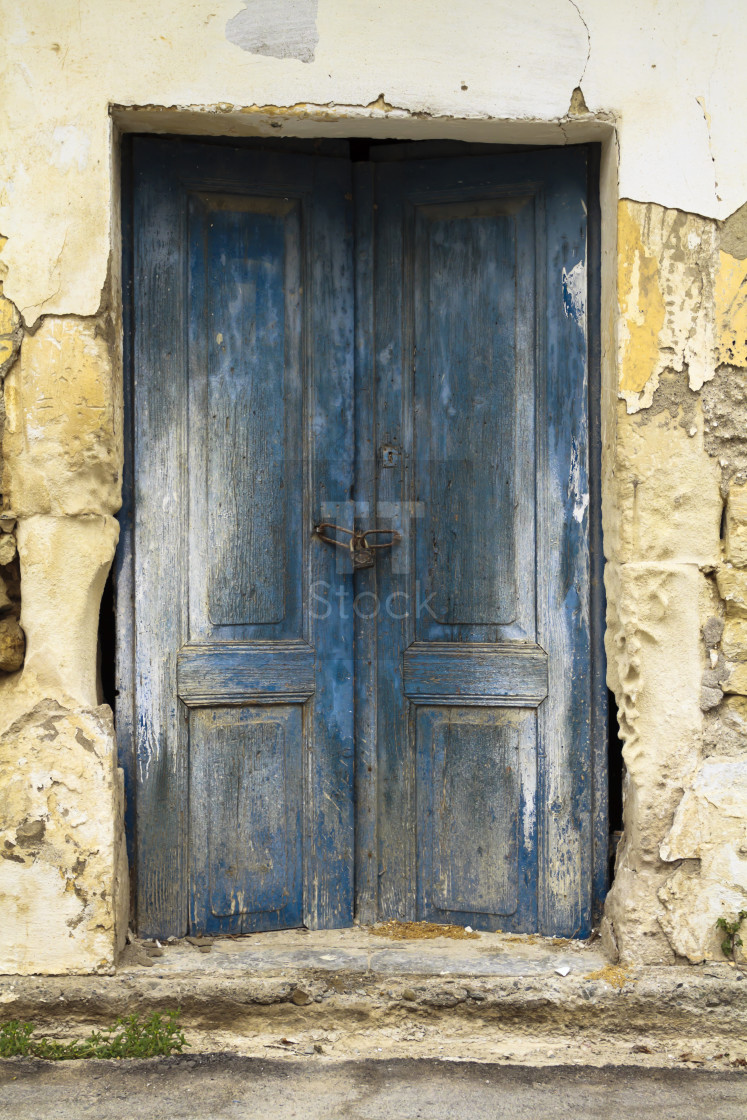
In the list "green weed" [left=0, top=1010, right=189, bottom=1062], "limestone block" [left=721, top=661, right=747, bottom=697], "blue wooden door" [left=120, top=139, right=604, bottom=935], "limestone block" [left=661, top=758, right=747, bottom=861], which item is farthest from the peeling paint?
"green weed" [left=0, top=1010, right=189, bottom=1062]

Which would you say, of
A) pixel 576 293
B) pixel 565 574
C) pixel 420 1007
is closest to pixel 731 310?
pixel 576 293

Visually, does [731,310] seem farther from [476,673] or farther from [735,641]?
[476,673]

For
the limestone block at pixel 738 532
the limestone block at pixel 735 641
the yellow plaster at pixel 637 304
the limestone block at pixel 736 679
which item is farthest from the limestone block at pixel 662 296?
the limestone block at pixel 736 679

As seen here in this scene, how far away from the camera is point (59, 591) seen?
277 cm

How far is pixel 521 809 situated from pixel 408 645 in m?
0.64

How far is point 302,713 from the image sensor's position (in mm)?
A: 3143

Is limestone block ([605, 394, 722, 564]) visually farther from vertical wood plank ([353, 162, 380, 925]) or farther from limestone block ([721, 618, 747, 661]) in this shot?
vertical wood plank ([353, 162, 380, 925])

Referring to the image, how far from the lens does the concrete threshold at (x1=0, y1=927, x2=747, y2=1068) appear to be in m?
2.68

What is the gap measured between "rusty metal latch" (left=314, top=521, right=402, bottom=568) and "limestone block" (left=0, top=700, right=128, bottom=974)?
0.98 meters

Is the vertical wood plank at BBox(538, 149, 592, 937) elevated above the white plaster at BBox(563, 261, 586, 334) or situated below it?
below

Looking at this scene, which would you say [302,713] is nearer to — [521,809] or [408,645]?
[408,645]

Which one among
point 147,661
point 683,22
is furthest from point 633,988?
point 683,22

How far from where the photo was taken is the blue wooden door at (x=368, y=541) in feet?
9.96

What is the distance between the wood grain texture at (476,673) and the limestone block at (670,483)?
19.0 inches
